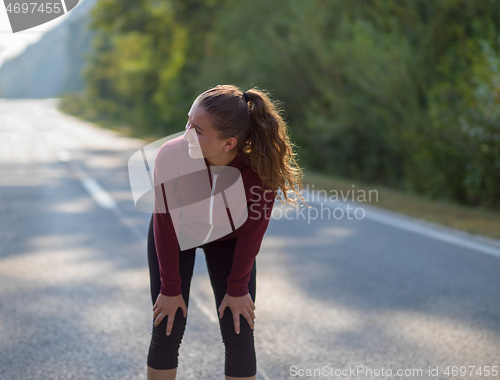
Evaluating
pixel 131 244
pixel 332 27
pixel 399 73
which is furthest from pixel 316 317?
pixel 332 27

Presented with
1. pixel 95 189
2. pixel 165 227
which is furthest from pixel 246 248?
pixel 95 189

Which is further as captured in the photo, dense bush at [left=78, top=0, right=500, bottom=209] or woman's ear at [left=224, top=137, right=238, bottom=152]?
dense bush at [left=78, top=0, right=500, bottom=209]

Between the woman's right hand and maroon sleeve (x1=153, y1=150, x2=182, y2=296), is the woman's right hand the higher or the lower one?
the lower one

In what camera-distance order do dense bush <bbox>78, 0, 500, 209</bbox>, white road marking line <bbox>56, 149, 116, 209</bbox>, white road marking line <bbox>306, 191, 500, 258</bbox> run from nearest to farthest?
white road marking line <bbox>306, 191, 500, 258</bbox>
white road marking line <bbox>56, 149, 116, 209</bbox>
dense bush <bbox>78, 0, 500, 209</bbox>

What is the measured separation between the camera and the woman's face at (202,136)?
2.16 m

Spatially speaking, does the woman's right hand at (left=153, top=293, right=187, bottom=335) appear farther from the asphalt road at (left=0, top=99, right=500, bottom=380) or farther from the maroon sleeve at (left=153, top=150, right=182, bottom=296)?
the asphalt road at (left=0, top=99, right=500, bottom=380)

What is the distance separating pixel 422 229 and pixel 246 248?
5546mm

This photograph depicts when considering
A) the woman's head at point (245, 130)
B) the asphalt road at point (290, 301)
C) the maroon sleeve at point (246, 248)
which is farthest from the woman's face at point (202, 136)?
the asphalt road at point (290, 301)

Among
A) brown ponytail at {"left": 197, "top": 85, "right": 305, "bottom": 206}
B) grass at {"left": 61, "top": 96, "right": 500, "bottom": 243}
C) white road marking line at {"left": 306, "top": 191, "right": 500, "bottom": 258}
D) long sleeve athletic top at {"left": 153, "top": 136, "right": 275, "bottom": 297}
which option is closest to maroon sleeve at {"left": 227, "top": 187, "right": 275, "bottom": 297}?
long sleeve athletic top at {"left": 153, "top": 136, "right": 275, "bottom": 297}

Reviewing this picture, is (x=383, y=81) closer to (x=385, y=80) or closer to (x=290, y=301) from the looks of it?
(x=385, y=80)

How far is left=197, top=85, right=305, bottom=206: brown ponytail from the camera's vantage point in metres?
2.15

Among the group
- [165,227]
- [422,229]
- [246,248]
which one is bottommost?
[422,229]

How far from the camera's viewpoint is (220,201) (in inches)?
92.4

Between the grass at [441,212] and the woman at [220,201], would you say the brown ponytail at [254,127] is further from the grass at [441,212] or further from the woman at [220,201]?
the grass at [441,212]
